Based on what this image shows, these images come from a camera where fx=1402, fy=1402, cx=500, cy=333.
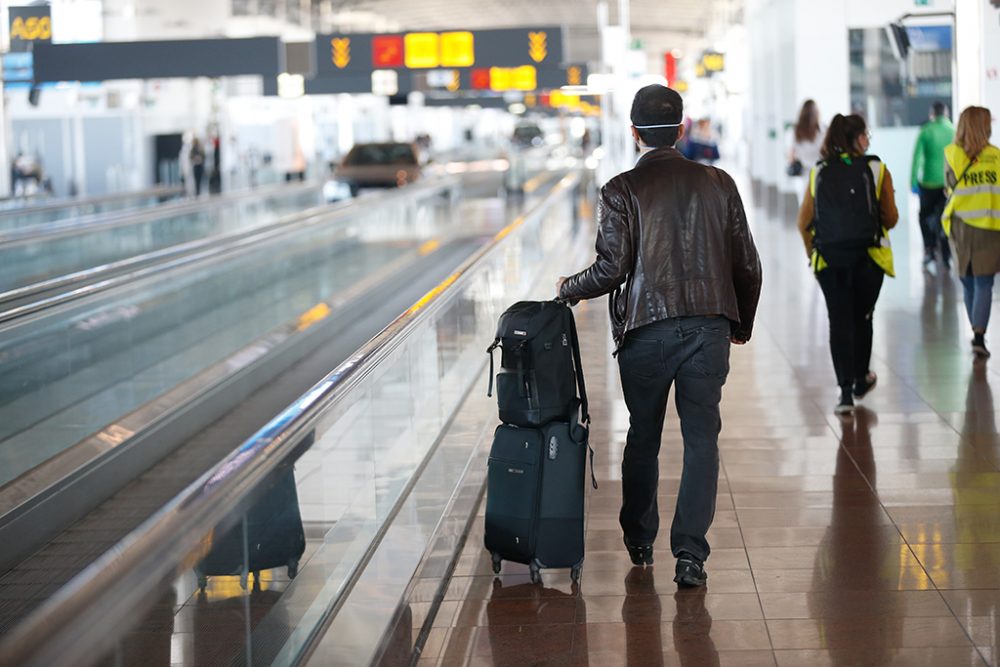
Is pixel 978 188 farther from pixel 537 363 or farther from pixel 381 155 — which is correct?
pixel 381 155

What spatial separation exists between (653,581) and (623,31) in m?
14.1

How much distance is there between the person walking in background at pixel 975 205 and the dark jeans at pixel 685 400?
176 inches

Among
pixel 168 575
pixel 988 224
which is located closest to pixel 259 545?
pixel 168 575

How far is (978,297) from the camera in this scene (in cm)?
860

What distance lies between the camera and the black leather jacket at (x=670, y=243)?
4477 mm

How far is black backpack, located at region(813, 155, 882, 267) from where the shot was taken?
7113 millimetres

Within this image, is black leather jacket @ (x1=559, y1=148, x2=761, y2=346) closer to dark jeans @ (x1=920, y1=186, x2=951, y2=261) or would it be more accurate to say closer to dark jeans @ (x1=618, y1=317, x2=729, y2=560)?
dark jeans @ (x1=618, y1=317, x2=729, y2=560)

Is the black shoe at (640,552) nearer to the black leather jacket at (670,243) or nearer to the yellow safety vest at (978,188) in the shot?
the black leather jacket at (670,243)

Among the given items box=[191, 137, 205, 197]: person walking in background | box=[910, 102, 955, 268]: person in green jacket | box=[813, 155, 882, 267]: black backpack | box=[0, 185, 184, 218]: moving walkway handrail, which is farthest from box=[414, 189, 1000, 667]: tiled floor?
box=[191, 137, 205, 197]: person walking in background

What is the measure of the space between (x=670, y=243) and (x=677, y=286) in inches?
5.5

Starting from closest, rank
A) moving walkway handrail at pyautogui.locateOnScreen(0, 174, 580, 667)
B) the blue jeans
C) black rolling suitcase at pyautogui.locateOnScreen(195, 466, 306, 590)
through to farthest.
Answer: moving walkway handrail at pyautogui.locateOnScreen(0, 174, 580, 667) < black rolling suitcase at pyautogui.locateOnScreen(195, 466, 306, 590) < the blue jeans

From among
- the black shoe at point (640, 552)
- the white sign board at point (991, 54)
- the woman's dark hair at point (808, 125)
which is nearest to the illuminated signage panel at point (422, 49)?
the woman's dark hair at point (808, 125)

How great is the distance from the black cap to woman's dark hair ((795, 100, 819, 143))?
830cm

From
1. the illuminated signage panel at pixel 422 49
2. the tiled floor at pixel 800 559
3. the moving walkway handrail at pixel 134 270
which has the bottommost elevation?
the tiled floor at pixel 800 559
